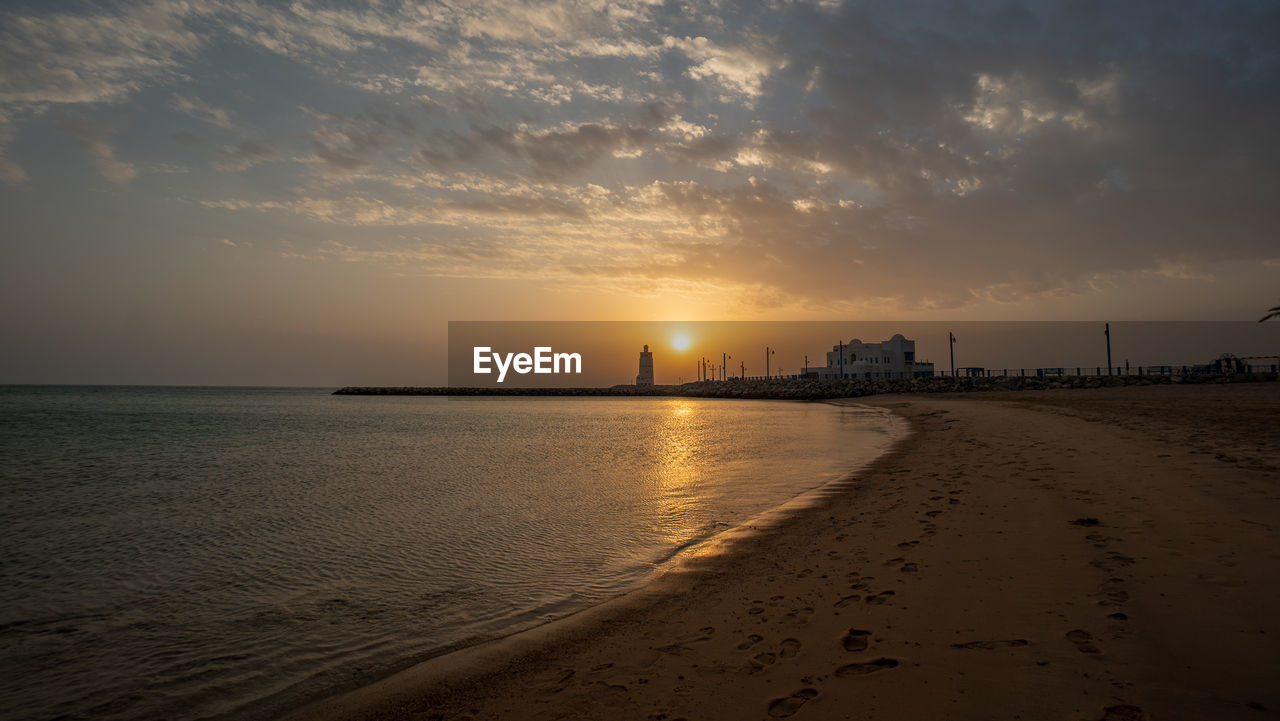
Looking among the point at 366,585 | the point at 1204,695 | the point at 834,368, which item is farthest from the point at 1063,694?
the point at 834,368

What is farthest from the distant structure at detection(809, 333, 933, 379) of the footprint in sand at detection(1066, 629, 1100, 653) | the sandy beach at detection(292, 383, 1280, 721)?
the footprint in sand at detection(1066, 629, 1100, 653)

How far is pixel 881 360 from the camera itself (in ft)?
392

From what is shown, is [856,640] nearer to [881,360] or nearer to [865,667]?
[865,667]

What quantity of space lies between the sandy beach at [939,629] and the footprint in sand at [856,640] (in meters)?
0.02

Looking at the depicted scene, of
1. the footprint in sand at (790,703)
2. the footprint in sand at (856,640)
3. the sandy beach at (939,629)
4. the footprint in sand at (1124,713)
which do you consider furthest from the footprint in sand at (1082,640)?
the footprint in sand at (790,703)

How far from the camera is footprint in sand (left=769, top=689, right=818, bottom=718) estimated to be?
3762mm

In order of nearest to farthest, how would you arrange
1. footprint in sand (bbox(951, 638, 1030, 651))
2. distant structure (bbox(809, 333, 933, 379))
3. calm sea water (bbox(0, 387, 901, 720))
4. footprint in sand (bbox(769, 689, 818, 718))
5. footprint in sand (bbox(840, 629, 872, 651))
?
1. footprint in sand (bbox(769, 689, 818, 718))
2. footprint in sand (bbox(951, 638, 1030, 651))
3. footprint in sand (bbox(840, 629, 872, 651))
4. calm sea water (bbox(0, 387, 901, 720))
5. distant structure (bbox(809, 333, 933, 379))

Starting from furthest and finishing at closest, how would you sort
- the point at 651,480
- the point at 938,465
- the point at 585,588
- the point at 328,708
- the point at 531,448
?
the point at 531,448 < the point at 651,480 < the point at 938,465 < the point at 585,588 < the point at 328,708

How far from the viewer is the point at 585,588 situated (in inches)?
288

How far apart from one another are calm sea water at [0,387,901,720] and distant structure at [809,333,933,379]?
105m

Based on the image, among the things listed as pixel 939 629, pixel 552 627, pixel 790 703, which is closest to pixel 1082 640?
pixel 939 629

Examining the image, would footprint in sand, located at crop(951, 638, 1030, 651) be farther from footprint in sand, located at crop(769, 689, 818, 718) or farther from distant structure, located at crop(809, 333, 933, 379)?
distant structure, located at crop(809, 333, 933, 379)

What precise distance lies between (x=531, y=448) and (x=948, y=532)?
20052 millimetres

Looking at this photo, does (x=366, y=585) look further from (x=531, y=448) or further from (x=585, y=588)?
(x=531, y=448)
